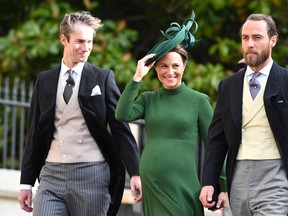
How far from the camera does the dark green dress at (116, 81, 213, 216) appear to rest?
7160mm

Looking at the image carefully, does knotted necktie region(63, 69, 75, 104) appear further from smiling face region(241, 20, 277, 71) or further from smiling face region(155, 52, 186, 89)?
smiling face region(241, 20, 277, 71)

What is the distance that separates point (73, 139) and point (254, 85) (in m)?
1.22

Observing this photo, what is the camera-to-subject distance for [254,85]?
6953 mm

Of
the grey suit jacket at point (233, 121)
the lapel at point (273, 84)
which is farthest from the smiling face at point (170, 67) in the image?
the lapel at point (273, 84)

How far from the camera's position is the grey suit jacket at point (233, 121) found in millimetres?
6777

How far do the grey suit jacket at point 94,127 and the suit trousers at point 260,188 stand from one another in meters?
0.87

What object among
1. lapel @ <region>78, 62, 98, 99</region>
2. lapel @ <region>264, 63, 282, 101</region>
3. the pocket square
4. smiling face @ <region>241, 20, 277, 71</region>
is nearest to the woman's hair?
lapel @ <region>78, 62, 98, 99</region>

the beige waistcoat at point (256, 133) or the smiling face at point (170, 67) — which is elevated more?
the smiling face at point (170, 67)

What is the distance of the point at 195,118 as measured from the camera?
7.28 m

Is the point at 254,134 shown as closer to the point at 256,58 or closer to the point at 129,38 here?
the point at 256,58

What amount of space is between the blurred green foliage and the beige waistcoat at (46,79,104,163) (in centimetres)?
499

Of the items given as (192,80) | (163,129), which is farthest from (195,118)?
(192,80)

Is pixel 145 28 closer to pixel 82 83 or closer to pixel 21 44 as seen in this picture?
pixel 21 44

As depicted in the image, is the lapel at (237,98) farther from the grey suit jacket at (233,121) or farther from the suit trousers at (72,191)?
the suit trousers at (72,191)
